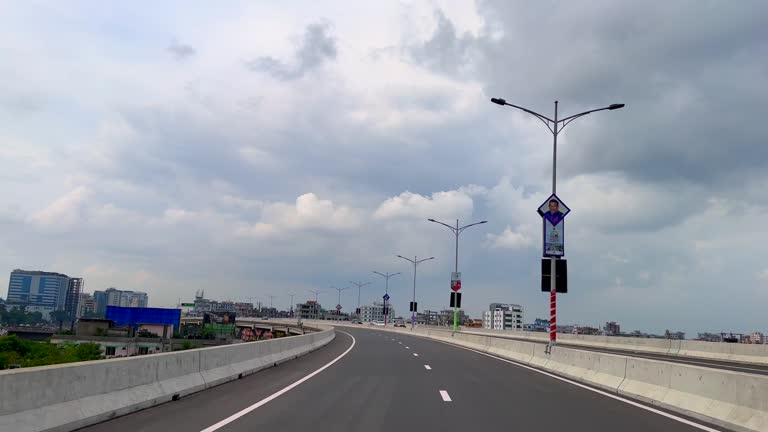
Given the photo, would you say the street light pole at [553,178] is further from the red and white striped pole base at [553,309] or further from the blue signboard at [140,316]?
the blue signboard at [140,316]

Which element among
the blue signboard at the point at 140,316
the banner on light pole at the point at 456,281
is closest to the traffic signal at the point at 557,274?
the banner on light pole at the point at 456,281

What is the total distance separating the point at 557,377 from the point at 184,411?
1284cm

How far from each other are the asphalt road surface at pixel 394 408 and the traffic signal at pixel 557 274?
690 centimetres

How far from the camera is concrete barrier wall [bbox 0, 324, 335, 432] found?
7871mm

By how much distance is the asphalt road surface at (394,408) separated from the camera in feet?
32.2

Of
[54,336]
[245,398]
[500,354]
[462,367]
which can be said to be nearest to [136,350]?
[54,336]

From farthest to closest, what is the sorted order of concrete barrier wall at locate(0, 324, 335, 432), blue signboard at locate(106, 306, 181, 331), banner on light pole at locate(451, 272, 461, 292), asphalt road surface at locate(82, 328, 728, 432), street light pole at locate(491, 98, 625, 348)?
blue signboard at locate(106, 306, 181, 331) → banner on light pole at locate(451, 272, 461, 292) → street light pole at locate(491, 98, 625, 348) → asphalt road surface at locate(82, 328, 728, 432) → concrete barrier wall at locate(0, 324, 335, 432)

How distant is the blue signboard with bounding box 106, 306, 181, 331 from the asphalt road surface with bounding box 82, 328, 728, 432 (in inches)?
4143

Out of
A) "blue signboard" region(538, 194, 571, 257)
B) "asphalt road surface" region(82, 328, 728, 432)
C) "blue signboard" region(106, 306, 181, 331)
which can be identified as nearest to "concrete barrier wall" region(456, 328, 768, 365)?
"blue signboard" region(538, 194, 571, 257)

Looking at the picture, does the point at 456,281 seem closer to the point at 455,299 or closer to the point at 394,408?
the point at 455,299

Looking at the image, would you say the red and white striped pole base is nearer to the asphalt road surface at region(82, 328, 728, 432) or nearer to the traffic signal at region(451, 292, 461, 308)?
the asphalt road surface at region(82, 328, 728, 432)

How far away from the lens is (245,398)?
13031 mm

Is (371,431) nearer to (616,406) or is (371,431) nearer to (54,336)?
(616,406)

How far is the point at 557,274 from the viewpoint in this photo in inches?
994
